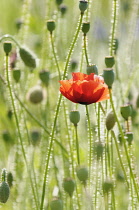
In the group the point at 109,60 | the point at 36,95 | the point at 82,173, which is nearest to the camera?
the point at 82,173

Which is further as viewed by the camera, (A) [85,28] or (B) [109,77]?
(A) [85,28]

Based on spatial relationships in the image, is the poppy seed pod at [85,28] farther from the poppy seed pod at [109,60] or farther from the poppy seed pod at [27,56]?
the poppy seed pod at [27,56]

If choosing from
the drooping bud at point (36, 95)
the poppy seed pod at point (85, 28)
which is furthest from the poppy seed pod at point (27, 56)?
the drooping bud at point (36, 95)

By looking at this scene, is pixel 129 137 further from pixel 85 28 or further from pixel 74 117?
pixel 85 28

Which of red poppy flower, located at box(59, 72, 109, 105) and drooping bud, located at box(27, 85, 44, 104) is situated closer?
red poppy flower, located at box(59, 72, 109, 105)

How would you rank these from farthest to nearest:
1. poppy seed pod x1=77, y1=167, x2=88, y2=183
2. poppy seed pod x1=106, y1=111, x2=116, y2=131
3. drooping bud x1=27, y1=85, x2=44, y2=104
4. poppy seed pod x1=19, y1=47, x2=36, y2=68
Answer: drooping bud x1=27, y1=85, x2=44, y2=104
poppy seed pod x1=19, y1=47, x2=36, y2=68
poppy seed pod x1=106, y1=111, x2=116, y2=131
poppy seed pod x1=77, y1=167, x2=88, y2=183

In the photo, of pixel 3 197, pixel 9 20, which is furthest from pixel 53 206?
pixel 9 20

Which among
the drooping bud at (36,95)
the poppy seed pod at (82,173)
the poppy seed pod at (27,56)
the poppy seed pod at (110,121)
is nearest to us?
the poppy seed pod at (82,173)

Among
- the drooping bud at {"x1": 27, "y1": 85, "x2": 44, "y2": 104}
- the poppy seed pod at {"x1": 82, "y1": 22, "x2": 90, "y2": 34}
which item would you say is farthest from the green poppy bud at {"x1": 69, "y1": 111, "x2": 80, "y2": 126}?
the drooping bud at {"x1": 27, "y1": 85, "x2": 44, "y2": 104}

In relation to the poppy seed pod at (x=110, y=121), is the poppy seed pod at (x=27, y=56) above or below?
above

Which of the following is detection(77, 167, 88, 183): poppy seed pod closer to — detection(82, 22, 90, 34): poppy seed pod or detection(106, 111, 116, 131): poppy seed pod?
detection(106, 111, 116, 131): poppy seed pod

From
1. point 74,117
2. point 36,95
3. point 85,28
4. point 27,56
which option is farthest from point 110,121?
point 36,95

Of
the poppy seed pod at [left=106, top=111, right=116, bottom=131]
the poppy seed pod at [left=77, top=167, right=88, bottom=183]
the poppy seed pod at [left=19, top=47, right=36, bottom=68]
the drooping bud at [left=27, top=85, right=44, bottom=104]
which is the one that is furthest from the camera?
the drooping bud at [left=27, top=85, right=44, bottom=104]
